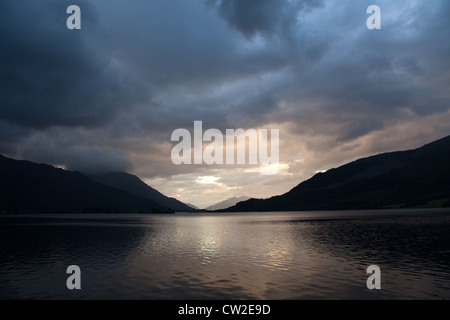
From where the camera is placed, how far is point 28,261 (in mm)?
56594

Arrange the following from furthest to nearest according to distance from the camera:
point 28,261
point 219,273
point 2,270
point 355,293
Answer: point 28,261, point 2,270, point 219,273, point 355,293

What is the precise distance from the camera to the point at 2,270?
48.5 m

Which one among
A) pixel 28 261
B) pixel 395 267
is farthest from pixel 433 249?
pixel 28 261

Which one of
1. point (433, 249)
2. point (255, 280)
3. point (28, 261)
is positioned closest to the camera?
point (255, 280)

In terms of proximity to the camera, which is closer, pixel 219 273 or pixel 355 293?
pixel 355 293

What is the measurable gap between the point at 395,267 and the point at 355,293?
1784cm

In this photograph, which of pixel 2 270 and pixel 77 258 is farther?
pixel 77 258
